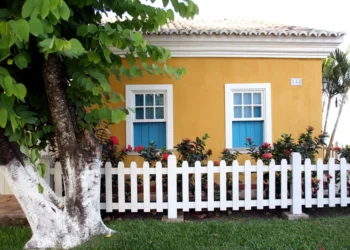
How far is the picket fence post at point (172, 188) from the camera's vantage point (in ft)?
16.3

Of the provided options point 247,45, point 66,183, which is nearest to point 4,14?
point 66,183

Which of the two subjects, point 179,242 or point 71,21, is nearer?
point 71,21

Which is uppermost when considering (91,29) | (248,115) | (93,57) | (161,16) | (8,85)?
(161,16)

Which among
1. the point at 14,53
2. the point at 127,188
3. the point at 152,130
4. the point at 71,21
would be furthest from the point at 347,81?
the point at 14,53

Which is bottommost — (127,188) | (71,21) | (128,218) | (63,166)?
(128,218)

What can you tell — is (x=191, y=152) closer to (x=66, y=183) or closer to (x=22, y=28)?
(x=66, y=183)

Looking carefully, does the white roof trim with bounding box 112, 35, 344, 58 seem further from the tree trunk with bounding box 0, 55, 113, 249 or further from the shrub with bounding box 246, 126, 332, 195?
the tree trunk with bounding box 0, 55, 113, 249

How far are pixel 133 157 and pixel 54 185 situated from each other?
220 centimetres

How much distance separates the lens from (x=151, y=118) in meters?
7.01

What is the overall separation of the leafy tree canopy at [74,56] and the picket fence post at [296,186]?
2.78m

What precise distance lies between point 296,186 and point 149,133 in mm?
3410

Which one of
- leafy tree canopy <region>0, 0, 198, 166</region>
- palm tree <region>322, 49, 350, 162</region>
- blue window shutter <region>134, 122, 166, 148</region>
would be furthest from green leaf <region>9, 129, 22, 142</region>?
palm tree <region>322, 49, 350, 162</region>

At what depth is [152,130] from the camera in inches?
276

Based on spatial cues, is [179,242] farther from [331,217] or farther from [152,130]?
[152,130]
